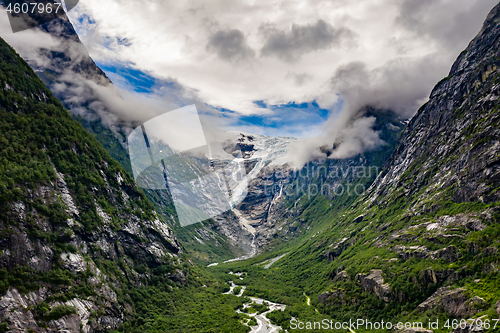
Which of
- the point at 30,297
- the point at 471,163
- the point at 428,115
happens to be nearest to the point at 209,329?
the point at 30,297

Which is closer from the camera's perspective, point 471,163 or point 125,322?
point 125,322

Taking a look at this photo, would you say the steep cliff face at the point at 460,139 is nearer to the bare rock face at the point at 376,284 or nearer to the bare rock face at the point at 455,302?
the bare rock face at the point at 455,302

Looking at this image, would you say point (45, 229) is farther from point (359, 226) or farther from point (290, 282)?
point (359, 226)

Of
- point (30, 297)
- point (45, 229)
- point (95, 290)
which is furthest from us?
point (95, 290)

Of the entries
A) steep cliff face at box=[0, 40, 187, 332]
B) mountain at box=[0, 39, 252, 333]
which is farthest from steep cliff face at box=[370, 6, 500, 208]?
steep cliff face at box=[0, 40, 187, 332]

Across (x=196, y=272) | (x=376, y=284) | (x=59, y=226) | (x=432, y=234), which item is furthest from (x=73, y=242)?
(x=432, y=234)

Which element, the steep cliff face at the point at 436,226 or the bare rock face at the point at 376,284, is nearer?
the steep cliff face at the point at 436,226

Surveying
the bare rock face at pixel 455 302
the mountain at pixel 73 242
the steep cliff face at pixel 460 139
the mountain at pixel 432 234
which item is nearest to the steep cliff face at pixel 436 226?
the bare rock face at pixel 455 302

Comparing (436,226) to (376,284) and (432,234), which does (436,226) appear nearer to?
(432,234)
